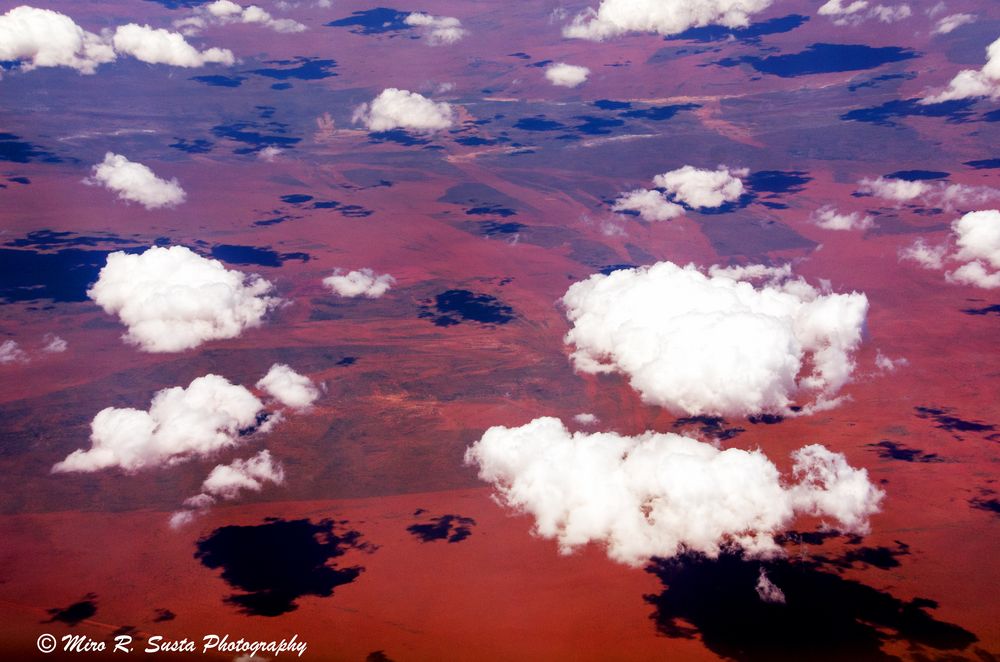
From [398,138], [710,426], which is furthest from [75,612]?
[398,138]

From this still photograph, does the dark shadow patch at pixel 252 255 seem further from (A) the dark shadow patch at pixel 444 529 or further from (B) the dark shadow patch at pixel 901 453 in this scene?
(B) the dark shadow patch at pixel 901 453

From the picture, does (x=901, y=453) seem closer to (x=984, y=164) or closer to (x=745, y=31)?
(x=984, y=164)

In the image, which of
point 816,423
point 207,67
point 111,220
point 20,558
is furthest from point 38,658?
point 207,67

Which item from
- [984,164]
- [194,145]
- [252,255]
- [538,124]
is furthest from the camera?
[538,124]

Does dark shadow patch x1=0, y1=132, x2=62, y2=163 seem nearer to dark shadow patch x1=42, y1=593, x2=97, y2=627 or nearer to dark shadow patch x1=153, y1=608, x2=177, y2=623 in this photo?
dark shadow patch x1=42, y1=593, x2=97, y2=627

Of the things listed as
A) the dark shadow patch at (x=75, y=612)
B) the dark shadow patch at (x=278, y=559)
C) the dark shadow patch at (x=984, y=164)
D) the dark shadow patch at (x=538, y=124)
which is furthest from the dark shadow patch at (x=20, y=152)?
the dark shadow patch at (x=984, y=164)
